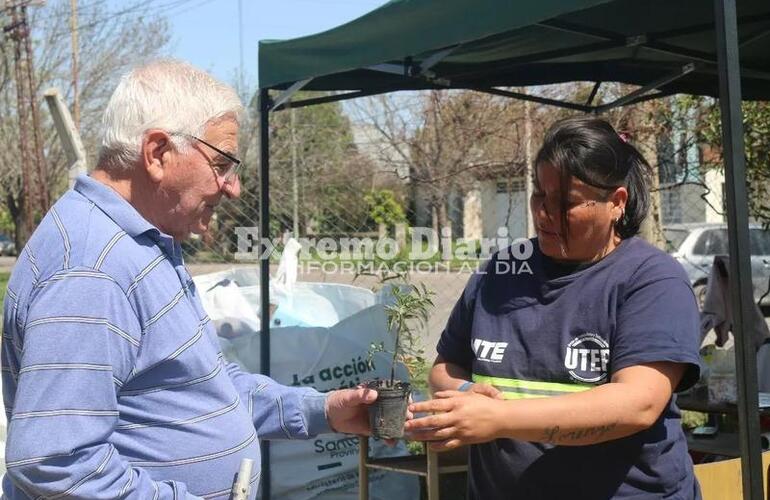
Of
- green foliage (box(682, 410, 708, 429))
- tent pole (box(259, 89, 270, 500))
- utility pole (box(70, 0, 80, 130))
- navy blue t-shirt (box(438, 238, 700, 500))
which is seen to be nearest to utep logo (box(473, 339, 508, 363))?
navy blue t-shirt (box(438, 238, 700, 500))

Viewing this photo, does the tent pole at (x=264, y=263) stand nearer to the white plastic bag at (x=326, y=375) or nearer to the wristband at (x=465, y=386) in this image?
the white plastic bag at (x=326, y=375)

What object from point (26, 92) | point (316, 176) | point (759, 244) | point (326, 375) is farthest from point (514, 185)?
point (26, 92)

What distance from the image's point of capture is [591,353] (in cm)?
183

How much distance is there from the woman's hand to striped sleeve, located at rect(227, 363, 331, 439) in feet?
1.23

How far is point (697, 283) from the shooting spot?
11.3 m

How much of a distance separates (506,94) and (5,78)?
637 inches

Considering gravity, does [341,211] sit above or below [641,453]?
above

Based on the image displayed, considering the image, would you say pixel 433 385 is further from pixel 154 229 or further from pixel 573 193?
pixel 154 229

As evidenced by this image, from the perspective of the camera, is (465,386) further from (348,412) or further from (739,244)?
(739,244)

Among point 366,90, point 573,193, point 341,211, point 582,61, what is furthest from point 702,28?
point 341,211

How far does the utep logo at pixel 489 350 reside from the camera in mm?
1951

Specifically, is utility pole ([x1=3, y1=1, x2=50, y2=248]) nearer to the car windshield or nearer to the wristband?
the car windshield

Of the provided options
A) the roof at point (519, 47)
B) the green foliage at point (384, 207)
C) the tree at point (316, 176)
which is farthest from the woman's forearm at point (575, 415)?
the tree at point (316, 176)

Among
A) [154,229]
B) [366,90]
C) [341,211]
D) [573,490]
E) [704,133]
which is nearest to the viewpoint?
[154,229]
